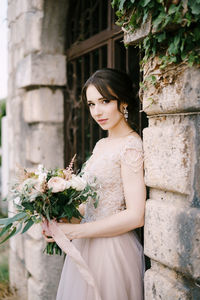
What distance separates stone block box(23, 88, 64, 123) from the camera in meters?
3.57

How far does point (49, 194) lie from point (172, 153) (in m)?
0.69

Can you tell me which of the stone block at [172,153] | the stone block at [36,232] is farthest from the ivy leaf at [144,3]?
the stone block at [36,232]

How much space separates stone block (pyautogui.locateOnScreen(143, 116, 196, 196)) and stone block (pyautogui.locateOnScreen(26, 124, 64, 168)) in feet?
6.37

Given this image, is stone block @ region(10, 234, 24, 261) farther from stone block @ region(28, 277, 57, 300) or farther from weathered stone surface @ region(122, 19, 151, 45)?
weathered stone surface @ region(122, 19, 151, 45)

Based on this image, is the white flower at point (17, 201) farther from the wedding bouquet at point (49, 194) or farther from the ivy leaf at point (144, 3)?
the ivy leaf at point (144, 3)

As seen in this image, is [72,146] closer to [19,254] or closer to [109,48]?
[109,48]

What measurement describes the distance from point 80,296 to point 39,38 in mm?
2591

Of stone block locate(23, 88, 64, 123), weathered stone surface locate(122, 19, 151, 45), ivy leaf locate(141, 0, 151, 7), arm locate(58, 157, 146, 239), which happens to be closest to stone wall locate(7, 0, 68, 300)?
stone block locate(23, 88, 64, 123)

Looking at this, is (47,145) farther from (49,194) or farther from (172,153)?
(172,153)

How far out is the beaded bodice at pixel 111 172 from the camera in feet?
6.48

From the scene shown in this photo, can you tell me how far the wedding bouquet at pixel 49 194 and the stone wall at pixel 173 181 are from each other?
395 mm

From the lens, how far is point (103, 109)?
2.12 m

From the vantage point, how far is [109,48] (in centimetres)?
283

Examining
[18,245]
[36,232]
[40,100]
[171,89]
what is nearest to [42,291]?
[36,232]
